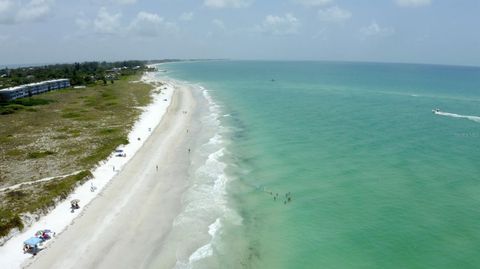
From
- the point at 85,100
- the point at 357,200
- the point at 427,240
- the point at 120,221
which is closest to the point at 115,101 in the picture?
the point at 85,100

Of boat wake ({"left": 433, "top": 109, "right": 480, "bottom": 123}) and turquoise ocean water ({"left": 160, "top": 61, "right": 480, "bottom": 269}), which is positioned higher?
boat wake ({"left": 433, "top": 109, "right": 480, "bottom": 123})

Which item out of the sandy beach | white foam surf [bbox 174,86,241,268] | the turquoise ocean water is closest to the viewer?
the sandy beach

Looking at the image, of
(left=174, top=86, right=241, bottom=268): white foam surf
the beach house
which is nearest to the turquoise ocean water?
(left=174, top=86, right=241, bottom=268): white foam surf

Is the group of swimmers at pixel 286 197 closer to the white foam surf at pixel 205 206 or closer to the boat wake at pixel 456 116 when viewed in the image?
the white foam surf at pixel 205 206

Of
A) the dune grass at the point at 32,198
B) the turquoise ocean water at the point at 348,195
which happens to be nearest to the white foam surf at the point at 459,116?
the turquoise ocean water at the point at 348,195

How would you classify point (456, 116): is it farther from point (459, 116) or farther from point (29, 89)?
point (29, 89)

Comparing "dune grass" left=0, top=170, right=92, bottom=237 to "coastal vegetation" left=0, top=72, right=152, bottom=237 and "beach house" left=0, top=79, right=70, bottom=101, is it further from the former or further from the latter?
"beach house" left=0, top=79, right=70, bottom=101

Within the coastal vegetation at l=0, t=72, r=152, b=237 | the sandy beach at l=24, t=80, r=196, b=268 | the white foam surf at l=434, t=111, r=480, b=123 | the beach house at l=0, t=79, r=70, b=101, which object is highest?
the beach house at l=0, t=79, r=70, b=101

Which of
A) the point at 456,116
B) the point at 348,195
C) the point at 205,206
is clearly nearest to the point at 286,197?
the point at 348,195
